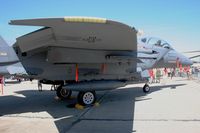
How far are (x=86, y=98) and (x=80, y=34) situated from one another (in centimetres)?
383

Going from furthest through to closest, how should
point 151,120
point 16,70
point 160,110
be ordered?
point 16,70 < point 160,110 < point 151,120

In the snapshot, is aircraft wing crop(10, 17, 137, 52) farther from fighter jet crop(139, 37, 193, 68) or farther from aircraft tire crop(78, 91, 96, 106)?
fighter jet crop(139, 37, 193, 68)

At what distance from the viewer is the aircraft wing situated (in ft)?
18.7

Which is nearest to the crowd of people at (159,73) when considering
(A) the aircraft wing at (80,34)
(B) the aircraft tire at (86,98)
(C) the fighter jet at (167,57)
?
(C) the fighter jet at (167,57)

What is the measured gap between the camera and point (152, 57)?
41.4ft

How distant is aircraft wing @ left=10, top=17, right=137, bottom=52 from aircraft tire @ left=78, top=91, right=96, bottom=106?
2128 millimetres

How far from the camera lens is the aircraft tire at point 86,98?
399 inches

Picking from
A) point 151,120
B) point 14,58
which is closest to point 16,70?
point 14,58

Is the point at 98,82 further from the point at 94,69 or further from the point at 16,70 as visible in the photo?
the point at 16,70

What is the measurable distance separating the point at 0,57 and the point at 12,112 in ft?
6.92

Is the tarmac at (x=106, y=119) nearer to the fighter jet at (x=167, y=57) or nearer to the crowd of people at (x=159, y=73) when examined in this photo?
the fighter jet at (x=167, y=57)

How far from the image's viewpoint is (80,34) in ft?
23.5

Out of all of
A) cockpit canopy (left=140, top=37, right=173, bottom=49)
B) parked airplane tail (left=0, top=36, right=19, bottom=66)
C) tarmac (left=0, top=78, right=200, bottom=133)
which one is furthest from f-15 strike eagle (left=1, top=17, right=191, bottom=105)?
tarmac (left=0, top=78, right=200, bottom=133)

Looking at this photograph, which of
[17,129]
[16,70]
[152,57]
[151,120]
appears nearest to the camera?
[17,129]
